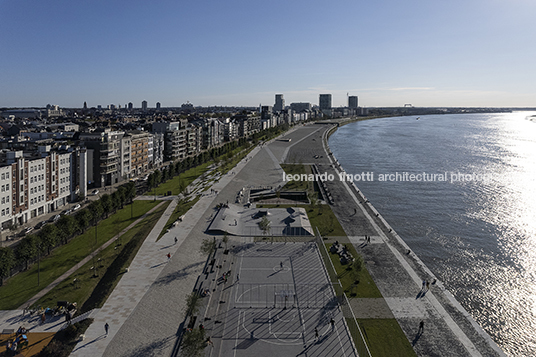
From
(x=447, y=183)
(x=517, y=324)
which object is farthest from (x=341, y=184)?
(x=517, y=324)

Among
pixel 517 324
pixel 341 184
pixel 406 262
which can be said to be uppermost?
pixel 341 184

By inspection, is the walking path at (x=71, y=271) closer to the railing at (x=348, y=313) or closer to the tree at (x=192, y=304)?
the tree at (x=192, y=304)

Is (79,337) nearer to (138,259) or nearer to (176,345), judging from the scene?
(176,345)

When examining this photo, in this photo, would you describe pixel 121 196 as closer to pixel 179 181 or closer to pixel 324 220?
pixel 179 181

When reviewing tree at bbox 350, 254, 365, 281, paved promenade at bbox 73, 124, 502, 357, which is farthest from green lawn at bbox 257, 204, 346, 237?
tree at bbox 350, 254, 365, 281

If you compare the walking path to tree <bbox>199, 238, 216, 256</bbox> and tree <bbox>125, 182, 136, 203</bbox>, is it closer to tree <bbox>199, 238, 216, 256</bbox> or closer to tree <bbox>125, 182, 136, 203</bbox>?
tree <bbox>125, 182, 136, 203</bbox>
